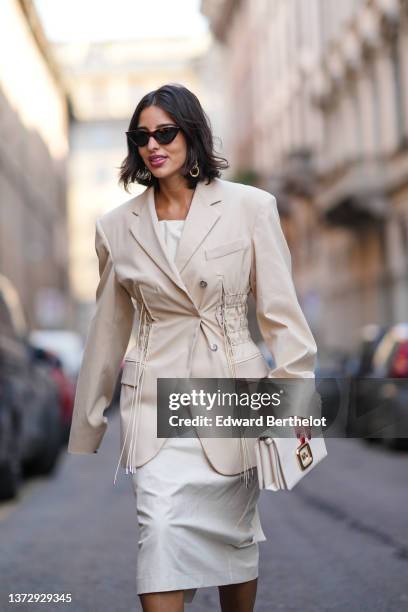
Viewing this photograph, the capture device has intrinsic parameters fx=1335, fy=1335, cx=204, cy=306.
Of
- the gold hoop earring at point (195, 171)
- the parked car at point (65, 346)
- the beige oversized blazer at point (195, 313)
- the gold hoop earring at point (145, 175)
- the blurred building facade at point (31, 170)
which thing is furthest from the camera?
the blurred building facade at point (31, 170)

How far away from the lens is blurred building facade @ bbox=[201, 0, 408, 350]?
112 ft

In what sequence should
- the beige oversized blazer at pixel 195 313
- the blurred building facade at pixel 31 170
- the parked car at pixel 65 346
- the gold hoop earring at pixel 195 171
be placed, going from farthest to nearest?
the blurred building facade at pixel 31 170
the parked car at pixel 65 346
the gold hoop earring at pixel 195 171
the beige oversized blazer at pixel 195 313

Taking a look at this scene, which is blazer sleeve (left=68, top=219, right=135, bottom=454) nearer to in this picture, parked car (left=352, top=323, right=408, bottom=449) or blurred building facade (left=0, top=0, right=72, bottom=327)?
parked car (left=352, top=323, right=408, bottom=449)

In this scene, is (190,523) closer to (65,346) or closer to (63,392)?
(63,392)

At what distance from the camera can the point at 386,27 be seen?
1330 inches

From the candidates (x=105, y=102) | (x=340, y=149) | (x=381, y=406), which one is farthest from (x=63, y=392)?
(x=105, y=102)

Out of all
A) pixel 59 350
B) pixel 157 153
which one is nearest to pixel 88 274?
pixel 59 350

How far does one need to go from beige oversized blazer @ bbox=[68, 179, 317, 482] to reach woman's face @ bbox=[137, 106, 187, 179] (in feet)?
0.39

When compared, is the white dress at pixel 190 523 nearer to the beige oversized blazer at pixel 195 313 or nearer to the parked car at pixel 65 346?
the beige oversized blazer at pixel 195 313

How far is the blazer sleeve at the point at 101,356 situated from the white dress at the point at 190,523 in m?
0.30

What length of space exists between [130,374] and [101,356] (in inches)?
7.6

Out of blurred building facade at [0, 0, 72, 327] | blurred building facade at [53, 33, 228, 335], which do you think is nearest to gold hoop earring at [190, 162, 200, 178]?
blurred building facade at [0, 0, 72, 327]

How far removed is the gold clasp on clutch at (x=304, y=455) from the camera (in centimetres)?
389

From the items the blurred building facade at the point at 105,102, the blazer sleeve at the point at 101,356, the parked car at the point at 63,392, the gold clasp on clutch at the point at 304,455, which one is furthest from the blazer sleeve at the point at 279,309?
the blurred building facade at the point at 105,102
